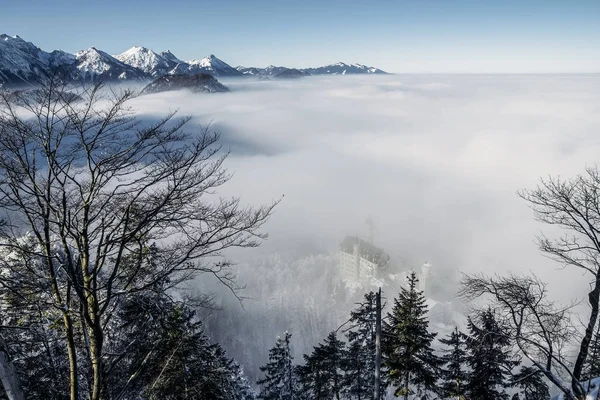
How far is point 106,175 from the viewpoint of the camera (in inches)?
245

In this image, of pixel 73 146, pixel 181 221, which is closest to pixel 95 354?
pixel 181 221

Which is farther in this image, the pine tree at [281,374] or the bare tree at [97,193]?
the pine tree at [281,374]

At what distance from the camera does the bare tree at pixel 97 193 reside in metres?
5.57

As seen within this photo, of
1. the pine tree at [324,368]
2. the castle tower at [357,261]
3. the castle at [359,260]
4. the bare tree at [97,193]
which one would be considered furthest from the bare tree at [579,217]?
the castle tower at [357,261]

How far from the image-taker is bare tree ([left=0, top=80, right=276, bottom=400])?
18.3 ft

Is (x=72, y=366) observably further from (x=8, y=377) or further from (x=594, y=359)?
(x=594, y=359)

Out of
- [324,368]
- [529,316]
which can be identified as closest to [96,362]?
[529,316]

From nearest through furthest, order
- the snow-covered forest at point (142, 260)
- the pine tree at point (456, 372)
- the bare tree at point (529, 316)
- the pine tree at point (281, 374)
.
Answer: the snow-covered forest at point (142, 260) → the bare tree at point (529, 316) → the pine tree at point (456, 372) → the pine tree at point (281, 374)

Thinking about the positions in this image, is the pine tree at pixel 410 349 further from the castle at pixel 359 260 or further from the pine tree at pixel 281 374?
the castle at pixel 359 260

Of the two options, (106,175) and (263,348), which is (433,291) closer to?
(263,348)

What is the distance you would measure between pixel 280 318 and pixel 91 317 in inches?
3997

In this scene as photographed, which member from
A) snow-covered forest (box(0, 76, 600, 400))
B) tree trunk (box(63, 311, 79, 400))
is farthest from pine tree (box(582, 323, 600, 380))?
tree trunk (box(63, 311, 79, 400))

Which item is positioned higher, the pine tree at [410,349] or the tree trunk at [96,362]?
the tree trunk at [96,362]

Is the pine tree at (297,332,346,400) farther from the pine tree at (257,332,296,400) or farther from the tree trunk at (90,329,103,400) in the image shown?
the tree trunk at (90,329,103,400)
